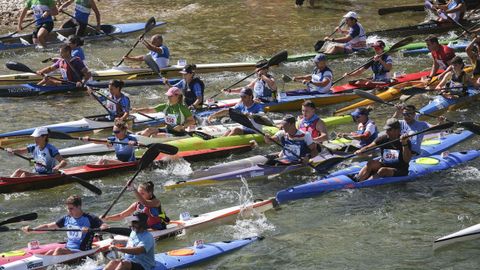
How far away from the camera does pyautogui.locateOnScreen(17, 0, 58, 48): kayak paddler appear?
21.7 metres

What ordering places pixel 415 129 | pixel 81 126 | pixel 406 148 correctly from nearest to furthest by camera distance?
pixel 406 148 < pixel 415 129 < pixel 81 126

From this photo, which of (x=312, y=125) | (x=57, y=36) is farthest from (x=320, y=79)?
(x=57, y=36)

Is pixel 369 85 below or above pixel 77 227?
below

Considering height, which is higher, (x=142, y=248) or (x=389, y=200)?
(x=142, y=248)

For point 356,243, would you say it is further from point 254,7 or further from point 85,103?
point 254,7

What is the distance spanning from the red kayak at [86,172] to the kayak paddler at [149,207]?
2.43m

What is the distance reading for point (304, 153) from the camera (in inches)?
553

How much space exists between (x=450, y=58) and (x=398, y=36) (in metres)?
4.95

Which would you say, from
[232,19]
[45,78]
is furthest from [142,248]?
[232,19]

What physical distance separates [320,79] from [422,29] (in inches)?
259

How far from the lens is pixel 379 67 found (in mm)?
18484

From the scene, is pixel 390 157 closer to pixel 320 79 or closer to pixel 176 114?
pixel 176 114

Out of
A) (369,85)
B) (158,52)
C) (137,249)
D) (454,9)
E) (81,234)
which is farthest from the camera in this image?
(454,9)

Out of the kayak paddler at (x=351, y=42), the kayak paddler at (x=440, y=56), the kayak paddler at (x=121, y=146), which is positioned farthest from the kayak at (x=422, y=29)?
the kayak paddler at (x=121, y=146)
